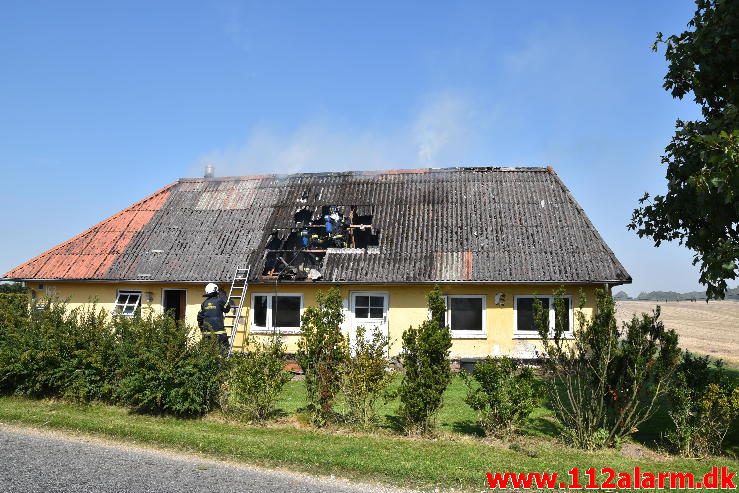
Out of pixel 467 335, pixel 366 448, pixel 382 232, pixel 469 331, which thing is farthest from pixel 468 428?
pixel 382 232

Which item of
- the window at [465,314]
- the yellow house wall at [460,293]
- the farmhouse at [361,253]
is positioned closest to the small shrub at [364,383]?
the yellow house wall at [460,293]

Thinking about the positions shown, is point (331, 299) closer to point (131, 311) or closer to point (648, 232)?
point (648, 232)

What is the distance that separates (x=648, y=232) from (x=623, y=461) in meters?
5.22

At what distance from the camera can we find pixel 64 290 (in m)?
19.9

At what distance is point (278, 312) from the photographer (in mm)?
18422

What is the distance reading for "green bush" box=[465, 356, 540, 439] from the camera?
952cm

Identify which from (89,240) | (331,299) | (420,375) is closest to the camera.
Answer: (420,375)

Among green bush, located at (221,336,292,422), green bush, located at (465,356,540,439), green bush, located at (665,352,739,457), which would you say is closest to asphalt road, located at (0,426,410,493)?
green bush, located at (221,336,292,422)

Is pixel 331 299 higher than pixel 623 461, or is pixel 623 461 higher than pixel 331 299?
pixel 331 299

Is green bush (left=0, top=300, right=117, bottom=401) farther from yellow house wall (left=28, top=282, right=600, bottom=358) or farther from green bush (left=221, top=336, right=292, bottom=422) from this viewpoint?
yellow house wall (left=28, top=282, right=600, bottom=358)

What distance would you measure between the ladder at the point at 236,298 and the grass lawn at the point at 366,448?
599 cm

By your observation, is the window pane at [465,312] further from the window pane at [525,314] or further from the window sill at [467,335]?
the window pane at [525,314]

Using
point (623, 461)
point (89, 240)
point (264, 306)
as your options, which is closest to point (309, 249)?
point (264, 306)

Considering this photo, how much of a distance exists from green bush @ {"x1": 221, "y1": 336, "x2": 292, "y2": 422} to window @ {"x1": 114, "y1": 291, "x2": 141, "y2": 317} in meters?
9.48
